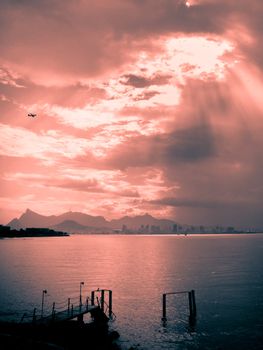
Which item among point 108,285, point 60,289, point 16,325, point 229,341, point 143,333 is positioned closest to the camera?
point 16,325

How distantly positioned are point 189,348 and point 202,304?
2553cm

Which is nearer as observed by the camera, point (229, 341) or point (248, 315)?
point (229, 341)

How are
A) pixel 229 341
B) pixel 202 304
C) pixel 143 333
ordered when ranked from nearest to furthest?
1. pixel 229 341
2. pixel 143 333
3. pixel 202 304

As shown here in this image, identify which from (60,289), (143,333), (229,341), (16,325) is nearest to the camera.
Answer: (16,325)

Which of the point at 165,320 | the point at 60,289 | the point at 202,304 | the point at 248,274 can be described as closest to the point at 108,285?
the point at 60,289

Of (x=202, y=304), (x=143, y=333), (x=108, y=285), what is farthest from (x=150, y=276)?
(x=143, y=333)

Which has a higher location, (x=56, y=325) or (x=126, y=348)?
(x=56, y=325)

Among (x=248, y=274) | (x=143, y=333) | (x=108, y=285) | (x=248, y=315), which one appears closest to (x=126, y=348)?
(x=143, y=333)

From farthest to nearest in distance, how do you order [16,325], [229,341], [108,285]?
[108,285], [229,341], [16,325]

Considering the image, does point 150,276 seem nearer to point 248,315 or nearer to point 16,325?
point 248,315

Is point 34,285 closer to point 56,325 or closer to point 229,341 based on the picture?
point 56,325

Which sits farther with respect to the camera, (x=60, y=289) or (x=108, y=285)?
(x=108, y=285)

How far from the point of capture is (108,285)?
295ft

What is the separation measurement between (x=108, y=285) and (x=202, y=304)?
3193cm
